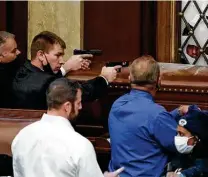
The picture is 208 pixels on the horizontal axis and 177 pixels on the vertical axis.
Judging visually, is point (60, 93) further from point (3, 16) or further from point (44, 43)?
point (3, 16)

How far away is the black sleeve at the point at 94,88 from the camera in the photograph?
4723 millimetres

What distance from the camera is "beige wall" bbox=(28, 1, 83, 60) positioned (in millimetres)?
6020

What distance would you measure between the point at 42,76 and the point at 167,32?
4.91 feet

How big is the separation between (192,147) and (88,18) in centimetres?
246

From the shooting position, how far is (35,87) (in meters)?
4.76

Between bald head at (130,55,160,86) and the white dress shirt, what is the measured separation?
0.60m

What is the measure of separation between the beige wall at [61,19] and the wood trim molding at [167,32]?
624 millimetres

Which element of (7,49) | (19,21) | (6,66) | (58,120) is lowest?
(58,120)

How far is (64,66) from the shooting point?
5.17 m

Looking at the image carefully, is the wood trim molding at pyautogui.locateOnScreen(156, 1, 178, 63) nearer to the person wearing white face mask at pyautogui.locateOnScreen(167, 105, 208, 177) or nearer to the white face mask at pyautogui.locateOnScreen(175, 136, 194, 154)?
the person wearing white face mask at pyautogui.locateOnScreen(167, 105, 208, 177)

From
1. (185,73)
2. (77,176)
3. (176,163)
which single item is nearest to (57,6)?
(185,73)

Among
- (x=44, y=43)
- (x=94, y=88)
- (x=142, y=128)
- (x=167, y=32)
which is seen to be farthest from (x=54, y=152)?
(x=167, y=32)

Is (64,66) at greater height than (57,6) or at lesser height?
lesser

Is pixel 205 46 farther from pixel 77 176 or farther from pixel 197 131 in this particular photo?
pixel 77 176
